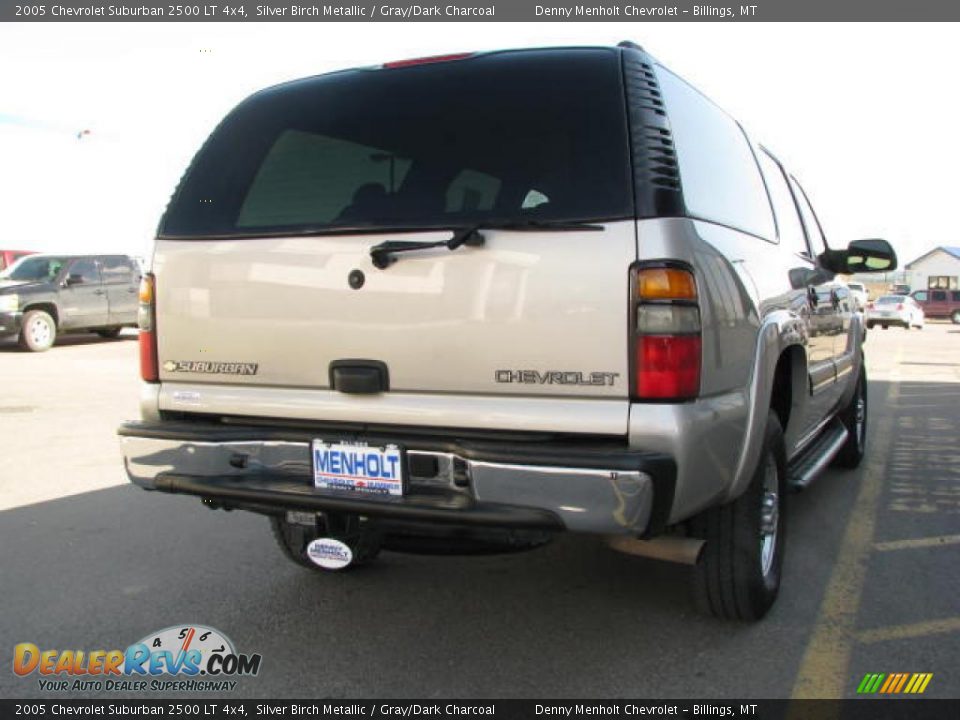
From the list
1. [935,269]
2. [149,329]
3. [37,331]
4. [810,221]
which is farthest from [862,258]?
[935,269]

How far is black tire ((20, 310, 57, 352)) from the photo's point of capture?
1491 centimetres

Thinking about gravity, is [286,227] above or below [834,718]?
above

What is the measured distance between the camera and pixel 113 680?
9.70 ft

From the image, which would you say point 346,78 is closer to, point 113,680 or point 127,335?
point 113,680

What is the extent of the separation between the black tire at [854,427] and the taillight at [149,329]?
14.4 feet

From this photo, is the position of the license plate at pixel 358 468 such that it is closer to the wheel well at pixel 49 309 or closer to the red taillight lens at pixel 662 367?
the red taillight lens at pixel 662 367

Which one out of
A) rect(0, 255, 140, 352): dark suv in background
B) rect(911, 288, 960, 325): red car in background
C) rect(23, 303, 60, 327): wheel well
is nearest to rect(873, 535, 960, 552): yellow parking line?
rect(0, 255, 140, 352): dark suv in background

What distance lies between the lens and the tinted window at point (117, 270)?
16375 millimetres

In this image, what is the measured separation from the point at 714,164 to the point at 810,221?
7.37 feet

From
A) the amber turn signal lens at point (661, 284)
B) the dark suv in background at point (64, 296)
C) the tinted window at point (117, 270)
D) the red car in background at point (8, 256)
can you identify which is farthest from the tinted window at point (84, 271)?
the red car in background at point (8, 256)

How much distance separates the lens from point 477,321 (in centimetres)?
266

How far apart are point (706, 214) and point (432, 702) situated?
1816 millimetres

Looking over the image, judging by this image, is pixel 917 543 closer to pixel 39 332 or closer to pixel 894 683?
pixel 894 683

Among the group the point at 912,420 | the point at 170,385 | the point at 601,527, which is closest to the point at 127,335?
the point at 912,420
